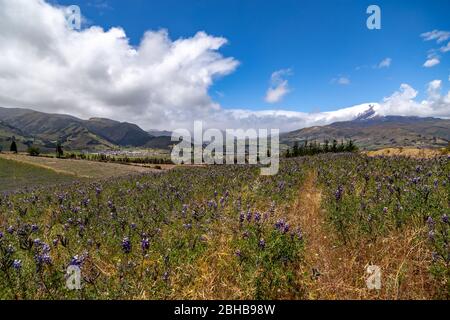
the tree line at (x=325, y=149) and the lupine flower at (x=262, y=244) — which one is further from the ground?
the tree line at (x=325, y=149)

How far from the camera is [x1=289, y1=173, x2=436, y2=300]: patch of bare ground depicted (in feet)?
13.1

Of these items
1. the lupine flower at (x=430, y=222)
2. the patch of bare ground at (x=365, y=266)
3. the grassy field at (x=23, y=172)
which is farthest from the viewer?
the grassy field at (x=23, y=172)

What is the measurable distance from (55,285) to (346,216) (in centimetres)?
517

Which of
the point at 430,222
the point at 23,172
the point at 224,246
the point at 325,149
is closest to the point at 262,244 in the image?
the point at 224,246

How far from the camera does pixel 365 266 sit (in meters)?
4.46

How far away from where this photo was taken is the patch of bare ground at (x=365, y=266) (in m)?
4.00

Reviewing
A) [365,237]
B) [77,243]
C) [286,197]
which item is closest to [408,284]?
[365,237]

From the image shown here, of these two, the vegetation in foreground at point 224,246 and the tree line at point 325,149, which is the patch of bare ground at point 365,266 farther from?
the tree line at point 325,149

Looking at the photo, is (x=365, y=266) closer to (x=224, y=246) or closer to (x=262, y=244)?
(x=262, y=244)

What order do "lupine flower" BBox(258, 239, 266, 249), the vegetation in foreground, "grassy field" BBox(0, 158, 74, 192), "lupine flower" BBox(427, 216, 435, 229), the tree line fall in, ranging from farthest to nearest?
1. the tree line
2. "grassy field" BBox(0, 158, 74, 192)
3. "lupine flower" BBox(427, 216, 435, 229)
4. "lupine flower" BBox(258, 239, 266, 249)
5. the vegetation in foreground

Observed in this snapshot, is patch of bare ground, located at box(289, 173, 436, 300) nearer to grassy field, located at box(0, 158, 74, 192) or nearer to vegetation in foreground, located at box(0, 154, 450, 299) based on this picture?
vegetation in foreground, located at box(0, 154, 450, 299)

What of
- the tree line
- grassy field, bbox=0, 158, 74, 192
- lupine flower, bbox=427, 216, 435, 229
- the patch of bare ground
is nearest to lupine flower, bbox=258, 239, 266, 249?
the patch of bare ground

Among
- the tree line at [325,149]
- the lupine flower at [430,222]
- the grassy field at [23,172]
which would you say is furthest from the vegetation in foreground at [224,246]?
the tree line at [325,149]
